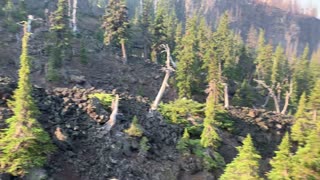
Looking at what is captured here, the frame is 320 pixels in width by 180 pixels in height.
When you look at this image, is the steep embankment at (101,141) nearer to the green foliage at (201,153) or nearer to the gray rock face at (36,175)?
the green foliage at (201,153)

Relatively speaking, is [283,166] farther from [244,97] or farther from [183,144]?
[244,97]

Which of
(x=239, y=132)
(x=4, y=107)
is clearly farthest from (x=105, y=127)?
(x=239, y=132)

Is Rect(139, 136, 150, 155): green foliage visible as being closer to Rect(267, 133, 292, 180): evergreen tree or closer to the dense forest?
the dense forest

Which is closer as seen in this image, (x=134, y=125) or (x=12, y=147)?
(x=12, y=147)

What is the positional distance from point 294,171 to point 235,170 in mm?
3115

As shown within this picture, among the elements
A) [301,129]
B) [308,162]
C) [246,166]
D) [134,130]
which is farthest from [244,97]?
[246,166]

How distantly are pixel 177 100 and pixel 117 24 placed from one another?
60.1 feet

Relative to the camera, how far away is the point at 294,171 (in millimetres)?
22062

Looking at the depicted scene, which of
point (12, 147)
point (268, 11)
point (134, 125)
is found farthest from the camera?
point (268, 11)

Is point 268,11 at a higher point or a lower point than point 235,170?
higher

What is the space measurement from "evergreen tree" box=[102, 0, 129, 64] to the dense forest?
0.13 m

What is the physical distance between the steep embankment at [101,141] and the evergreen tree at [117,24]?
20714mm

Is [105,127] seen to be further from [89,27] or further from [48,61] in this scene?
[89,27]

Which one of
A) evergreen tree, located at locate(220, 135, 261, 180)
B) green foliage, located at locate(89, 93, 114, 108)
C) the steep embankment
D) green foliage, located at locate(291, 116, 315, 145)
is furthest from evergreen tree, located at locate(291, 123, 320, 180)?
green foliage, located at locate(291, 116, 315, 145)
